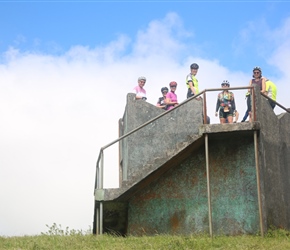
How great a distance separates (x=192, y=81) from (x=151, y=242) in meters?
4.68

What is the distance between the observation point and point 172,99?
16.8 meters

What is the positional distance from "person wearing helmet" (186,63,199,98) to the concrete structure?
24.8 inches

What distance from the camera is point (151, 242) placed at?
14266 mm

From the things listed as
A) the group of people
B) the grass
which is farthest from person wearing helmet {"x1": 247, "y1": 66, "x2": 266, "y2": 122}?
the grass

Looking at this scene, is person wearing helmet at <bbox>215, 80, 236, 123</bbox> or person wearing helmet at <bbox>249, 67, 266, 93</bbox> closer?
person wearing helmet at <bbox>215, 80, 236, 123</bbox>

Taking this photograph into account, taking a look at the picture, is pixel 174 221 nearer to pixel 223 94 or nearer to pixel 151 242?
pixel 151 242

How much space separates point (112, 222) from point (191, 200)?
209 cm

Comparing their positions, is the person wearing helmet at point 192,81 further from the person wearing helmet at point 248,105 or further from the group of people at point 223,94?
the person wearing helmet at point 248,105

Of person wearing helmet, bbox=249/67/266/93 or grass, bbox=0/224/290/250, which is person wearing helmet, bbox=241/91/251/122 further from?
grass, bbox=0/224/290/250

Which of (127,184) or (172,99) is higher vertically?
(172,99)

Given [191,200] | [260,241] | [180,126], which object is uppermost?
[180,126]

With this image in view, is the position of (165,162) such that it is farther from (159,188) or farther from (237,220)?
(237,220)

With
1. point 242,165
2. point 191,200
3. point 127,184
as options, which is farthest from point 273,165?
point 127,184

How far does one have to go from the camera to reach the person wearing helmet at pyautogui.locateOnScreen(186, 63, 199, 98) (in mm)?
16862
